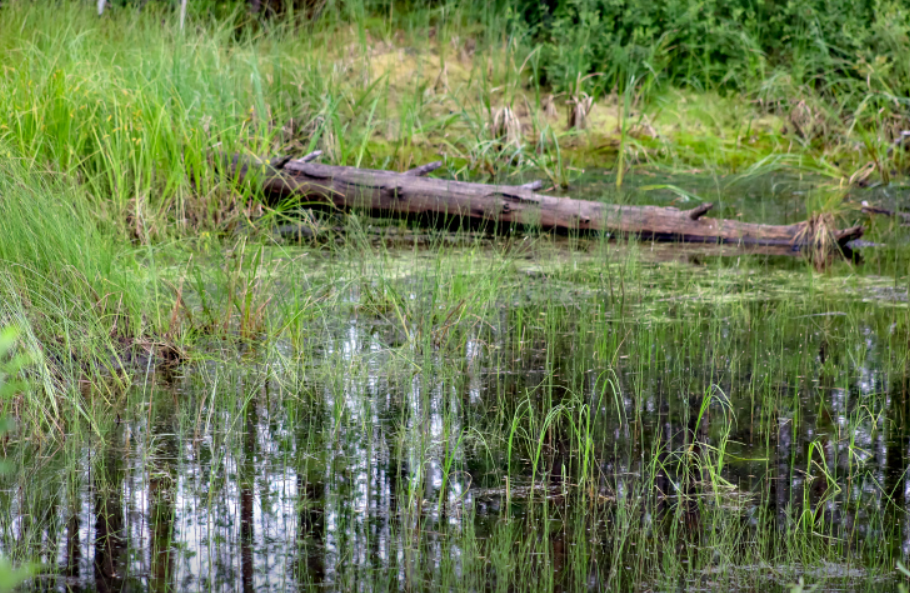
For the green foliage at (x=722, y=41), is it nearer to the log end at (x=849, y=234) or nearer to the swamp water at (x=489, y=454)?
the log end at (x=849, y=234)

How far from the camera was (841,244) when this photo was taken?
641cm

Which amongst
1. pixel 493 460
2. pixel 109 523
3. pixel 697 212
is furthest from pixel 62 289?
pixel 697 212

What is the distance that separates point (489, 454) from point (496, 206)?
336 cm

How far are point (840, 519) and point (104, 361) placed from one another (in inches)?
103

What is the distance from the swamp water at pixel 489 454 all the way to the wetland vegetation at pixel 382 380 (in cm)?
1

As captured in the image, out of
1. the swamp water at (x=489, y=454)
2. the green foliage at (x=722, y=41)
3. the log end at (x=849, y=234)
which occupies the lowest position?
the swamp water at (x=489, y=454)

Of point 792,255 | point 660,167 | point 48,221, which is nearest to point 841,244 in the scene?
point 792,255

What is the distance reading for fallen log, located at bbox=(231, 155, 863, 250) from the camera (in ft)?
21.2

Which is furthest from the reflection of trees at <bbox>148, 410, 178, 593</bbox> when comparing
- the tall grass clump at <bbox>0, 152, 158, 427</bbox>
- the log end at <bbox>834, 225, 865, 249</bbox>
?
the log end at <bbox>834, 225, 865, 249</bbox>

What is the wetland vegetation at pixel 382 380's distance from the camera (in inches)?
104

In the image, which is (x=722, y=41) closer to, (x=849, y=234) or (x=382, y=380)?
(x=849, y=234)

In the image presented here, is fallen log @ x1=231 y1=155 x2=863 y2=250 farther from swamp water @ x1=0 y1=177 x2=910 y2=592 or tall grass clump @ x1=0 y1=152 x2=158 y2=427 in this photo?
tall grass clump @ x1=0 y1=152 x2=158 y2=427

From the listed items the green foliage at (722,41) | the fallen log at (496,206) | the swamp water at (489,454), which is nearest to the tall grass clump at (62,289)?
the swamp water at (489,454)

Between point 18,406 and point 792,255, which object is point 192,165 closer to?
point 18,406
